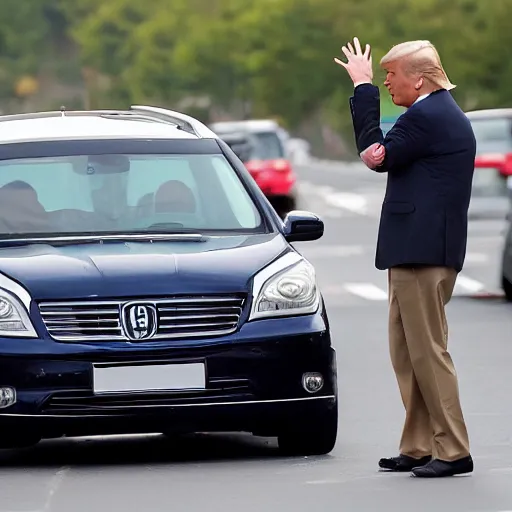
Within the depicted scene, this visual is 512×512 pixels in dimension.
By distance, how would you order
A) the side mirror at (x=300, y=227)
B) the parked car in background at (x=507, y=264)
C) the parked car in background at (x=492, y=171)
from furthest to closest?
the parked car in background at (x=492, y=171) → the parked car in background at (x=507, y=264) → the side mirror at (x=300, y=227)

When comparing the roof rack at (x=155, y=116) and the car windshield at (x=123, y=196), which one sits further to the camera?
the roof rack at (x=155, y=116)

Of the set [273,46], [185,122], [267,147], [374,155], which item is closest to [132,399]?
[374,155]

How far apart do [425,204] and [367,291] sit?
41.0 ft

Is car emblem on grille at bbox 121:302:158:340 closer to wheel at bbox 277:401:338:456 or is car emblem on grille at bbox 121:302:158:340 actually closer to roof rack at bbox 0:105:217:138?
wheel at bbox 277:401:338:456

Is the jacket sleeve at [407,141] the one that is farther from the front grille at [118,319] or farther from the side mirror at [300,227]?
the side mirror at [300,227]

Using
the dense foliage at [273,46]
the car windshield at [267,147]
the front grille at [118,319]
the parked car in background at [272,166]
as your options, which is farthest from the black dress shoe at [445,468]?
the dense foliage at [273,46]

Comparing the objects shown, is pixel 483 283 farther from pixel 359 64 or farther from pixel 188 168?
pixel 359 64

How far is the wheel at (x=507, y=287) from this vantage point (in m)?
19.8

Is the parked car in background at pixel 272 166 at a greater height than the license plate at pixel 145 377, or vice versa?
the parked car in background at pixel 272 166

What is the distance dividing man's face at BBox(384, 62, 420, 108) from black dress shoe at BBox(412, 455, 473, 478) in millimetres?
1431

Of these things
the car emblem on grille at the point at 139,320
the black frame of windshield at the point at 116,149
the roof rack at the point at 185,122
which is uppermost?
the roof rack at the point at 185,122

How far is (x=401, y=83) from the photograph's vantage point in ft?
29.3

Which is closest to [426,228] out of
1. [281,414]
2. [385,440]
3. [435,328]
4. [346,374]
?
[435,328]

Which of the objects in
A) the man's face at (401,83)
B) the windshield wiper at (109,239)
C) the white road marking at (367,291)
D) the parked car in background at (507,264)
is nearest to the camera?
the man's face at (401,83)
